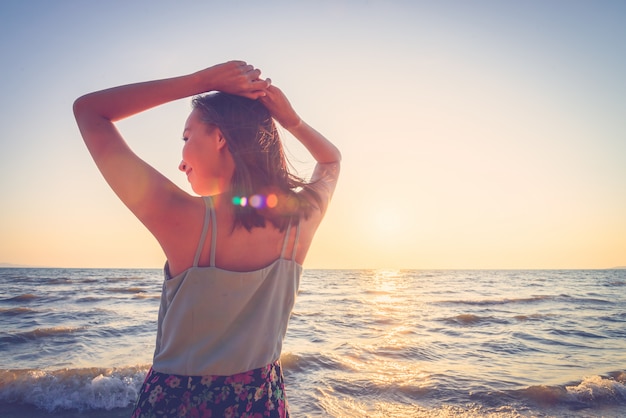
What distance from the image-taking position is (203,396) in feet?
4.11

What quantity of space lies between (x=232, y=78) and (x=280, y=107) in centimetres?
33

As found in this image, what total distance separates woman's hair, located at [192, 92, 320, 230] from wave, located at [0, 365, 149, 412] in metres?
5.55

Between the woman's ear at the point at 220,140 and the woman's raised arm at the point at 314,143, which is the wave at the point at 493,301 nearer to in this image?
the woman's raised arm at the point at 314,143

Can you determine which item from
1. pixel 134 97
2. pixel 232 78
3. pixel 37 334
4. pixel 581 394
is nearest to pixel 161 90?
pixel 134 97

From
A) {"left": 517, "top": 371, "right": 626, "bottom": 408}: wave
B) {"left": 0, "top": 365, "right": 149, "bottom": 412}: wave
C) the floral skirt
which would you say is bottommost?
{"left": 0, "top": 365, "right": 149, "bottom": 412}: wave

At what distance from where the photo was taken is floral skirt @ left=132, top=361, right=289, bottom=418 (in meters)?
1.23

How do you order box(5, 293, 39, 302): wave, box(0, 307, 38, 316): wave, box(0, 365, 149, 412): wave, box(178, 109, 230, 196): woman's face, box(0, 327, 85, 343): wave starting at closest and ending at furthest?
box(178, 109, 230, 196): woman's face
box(0, 365, 149, 412): wave
box(0, 327, 85, 343): wave
box(0, 307, 38, 316): wave
box(5, 293, 39, 302): wave

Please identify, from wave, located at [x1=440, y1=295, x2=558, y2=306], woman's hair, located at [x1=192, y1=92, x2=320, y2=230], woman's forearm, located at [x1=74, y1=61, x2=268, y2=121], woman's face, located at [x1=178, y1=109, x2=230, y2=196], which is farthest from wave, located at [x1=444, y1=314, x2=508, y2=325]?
woman's forearm, located at [x1=74, y1=61, x2=268, y2=121]

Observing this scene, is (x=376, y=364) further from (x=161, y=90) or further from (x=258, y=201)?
(x=161, y=90)

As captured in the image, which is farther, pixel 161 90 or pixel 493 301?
pixel 493 301

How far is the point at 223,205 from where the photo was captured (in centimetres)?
124

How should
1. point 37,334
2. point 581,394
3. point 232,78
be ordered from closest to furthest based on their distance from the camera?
point 232,78
point 581,394
point 37,334

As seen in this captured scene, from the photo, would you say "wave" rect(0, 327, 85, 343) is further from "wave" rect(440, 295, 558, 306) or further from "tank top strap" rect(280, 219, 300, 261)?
"wave" rect(440, 295, 558, 306)

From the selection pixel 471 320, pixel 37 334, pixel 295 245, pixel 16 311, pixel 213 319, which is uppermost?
pixel 295 245
